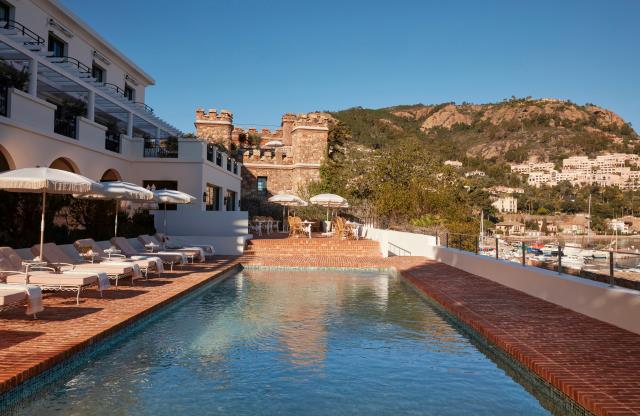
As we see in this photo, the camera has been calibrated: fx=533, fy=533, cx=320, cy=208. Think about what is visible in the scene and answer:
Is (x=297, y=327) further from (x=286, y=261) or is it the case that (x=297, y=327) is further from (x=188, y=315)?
(x=286, y=261)

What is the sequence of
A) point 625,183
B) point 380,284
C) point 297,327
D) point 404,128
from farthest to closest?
point 404,128 → point 625,183 → point 380,284 → point 297,327

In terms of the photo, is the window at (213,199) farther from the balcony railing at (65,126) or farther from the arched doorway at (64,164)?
the balcony railing at (65,126)

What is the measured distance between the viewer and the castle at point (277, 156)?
36.2 meters

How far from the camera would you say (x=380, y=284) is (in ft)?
43.1

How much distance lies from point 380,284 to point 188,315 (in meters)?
5.64

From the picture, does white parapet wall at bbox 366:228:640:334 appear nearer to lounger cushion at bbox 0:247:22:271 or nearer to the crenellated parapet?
lounger cushion at bbox 0:247:22:271

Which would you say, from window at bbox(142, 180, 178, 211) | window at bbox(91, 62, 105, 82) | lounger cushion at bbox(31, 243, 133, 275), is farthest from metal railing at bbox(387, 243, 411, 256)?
window at bbox(91, 62, 105, 82)

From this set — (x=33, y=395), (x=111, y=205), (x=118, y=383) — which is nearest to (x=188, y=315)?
(x=118, y=383)

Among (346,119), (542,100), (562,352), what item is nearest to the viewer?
(562,352)

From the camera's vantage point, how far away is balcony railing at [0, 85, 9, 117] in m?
12.8

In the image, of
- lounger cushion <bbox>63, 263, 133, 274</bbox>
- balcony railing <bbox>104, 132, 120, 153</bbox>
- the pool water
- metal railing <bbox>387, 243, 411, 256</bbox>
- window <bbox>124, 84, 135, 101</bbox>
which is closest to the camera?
the pool water

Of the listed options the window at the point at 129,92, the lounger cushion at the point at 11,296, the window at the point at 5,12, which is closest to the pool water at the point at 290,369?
the lounger cushion at the point at 11,296

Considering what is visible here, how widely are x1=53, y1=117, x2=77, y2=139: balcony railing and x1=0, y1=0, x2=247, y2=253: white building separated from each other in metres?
0.03

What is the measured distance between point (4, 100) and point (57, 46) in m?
8.16
